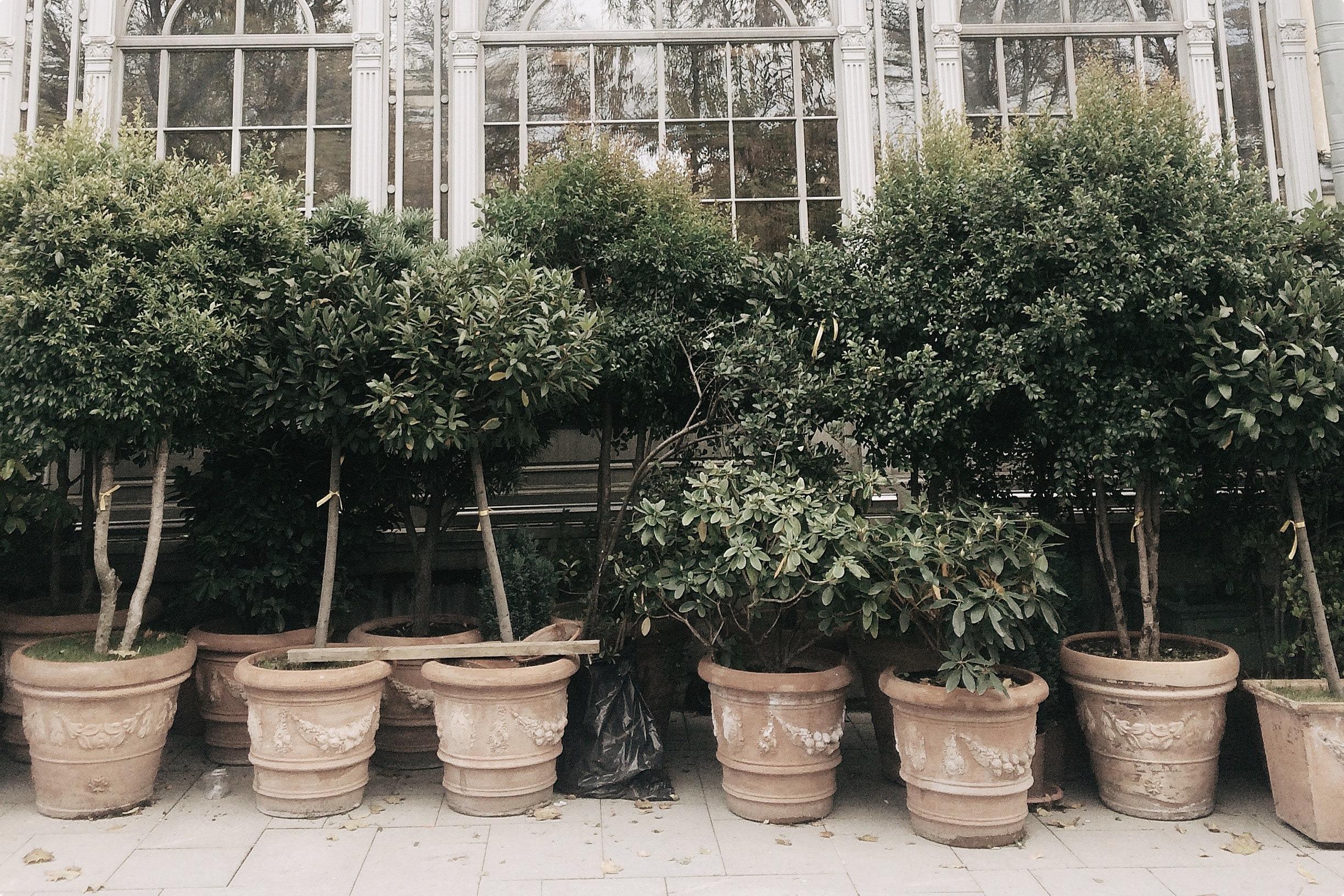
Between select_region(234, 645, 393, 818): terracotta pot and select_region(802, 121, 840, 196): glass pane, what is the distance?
5798 millimetres

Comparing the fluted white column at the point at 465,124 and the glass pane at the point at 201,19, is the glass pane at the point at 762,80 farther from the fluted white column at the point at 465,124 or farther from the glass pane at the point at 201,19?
the glass pane at the point at 201,19

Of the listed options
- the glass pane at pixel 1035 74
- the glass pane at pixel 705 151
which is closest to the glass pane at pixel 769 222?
the glass pane at pixel 705 151

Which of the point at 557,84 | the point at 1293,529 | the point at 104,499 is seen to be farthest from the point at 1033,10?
the point at 104,499

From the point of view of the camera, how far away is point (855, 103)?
8.14m

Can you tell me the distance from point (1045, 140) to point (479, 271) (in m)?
3.30

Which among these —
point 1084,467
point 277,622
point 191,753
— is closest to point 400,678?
point 277,622

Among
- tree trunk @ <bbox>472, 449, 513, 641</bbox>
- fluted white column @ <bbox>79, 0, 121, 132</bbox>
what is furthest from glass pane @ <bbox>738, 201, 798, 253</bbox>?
fluted white column @ <bbox>79, 0, 121, 132</bbox>

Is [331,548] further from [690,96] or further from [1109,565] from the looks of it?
[690,96]

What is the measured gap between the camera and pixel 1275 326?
464cm

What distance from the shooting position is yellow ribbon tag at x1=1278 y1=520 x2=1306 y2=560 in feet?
16.2

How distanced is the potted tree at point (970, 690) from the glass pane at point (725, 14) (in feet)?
19.1

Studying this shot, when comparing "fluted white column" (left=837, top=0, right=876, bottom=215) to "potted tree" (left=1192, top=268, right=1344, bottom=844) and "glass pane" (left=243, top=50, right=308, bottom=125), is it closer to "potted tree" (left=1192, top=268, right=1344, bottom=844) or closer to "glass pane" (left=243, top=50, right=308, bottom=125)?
"potted tree" (left=1192, top=268, right=1344, bottom=844)

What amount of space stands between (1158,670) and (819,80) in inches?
Result: 236

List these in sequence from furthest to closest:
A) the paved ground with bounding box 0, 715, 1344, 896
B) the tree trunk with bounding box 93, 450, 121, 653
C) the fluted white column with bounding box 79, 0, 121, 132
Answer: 1. the fluted white column with bounding box 79, 0, 121, 132
2. the tree trunk with bounding box 93, 450, 121, 653
3. the paved ground with bounding box 0, 715, 1344, 896
